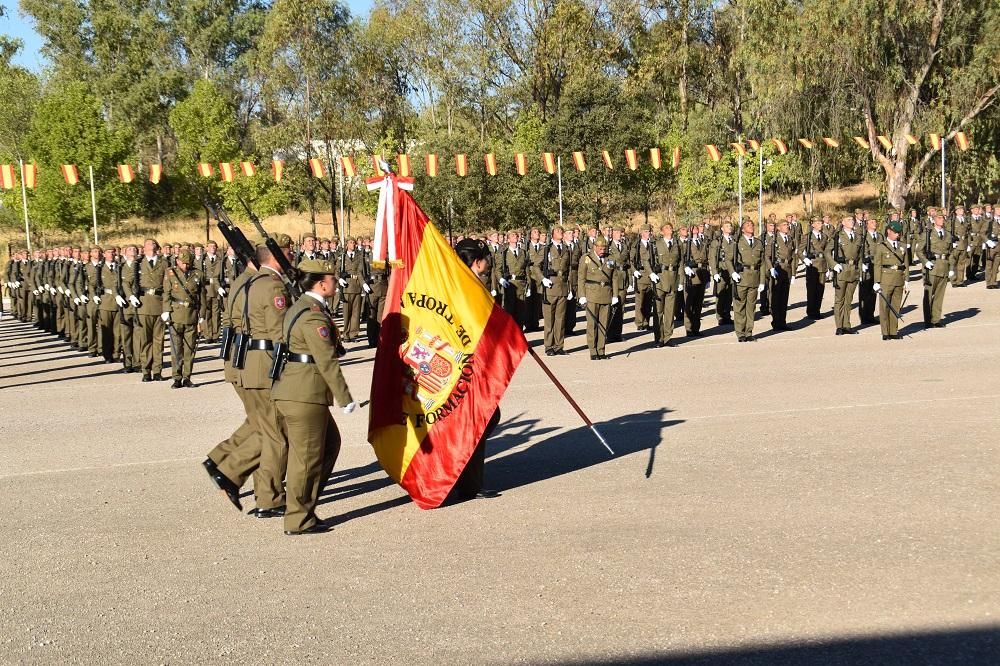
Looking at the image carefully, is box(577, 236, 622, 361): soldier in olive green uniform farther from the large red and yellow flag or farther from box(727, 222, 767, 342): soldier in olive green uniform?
the large red and yellow flag

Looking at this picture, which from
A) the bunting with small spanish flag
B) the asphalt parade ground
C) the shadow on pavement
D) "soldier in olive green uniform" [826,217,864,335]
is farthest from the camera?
the bunting with small spanish flag

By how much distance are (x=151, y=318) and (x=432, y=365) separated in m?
8.59

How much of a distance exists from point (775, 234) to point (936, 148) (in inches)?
921

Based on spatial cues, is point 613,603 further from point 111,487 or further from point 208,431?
point 208,431

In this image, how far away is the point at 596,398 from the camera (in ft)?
39.8

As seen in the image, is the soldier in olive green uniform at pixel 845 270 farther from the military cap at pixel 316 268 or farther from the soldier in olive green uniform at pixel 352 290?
the military cap at pixel 316 268

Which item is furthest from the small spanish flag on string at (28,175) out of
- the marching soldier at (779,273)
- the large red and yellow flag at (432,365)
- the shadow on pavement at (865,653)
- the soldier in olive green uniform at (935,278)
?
the shadow on pavement at (865,653)

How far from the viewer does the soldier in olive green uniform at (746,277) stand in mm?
17750

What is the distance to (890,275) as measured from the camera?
55.8 feet

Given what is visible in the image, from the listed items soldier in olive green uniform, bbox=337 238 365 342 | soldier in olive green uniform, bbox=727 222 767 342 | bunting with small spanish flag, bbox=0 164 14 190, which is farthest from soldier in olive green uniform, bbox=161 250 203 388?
bunting with small spanish flag, bbox=0 164 14 190

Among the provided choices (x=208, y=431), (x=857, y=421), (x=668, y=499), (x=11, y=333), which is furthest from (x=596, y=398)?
(x=11, y=333)

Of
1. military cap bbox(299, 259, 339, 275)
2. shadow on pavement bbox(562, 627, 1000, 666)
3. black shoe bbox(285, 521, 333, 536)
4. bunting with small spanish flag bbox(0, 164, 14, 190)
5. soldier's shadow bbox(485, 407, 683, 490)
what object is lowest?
soldier's shadow bbox(485, 407, 683, 490)

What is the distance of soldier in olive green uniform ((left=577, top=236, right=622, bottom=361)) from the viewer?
52.7 feet

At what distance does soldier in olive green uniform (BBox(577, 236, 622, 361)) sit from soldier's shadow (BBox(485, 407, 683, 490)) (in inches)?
200
